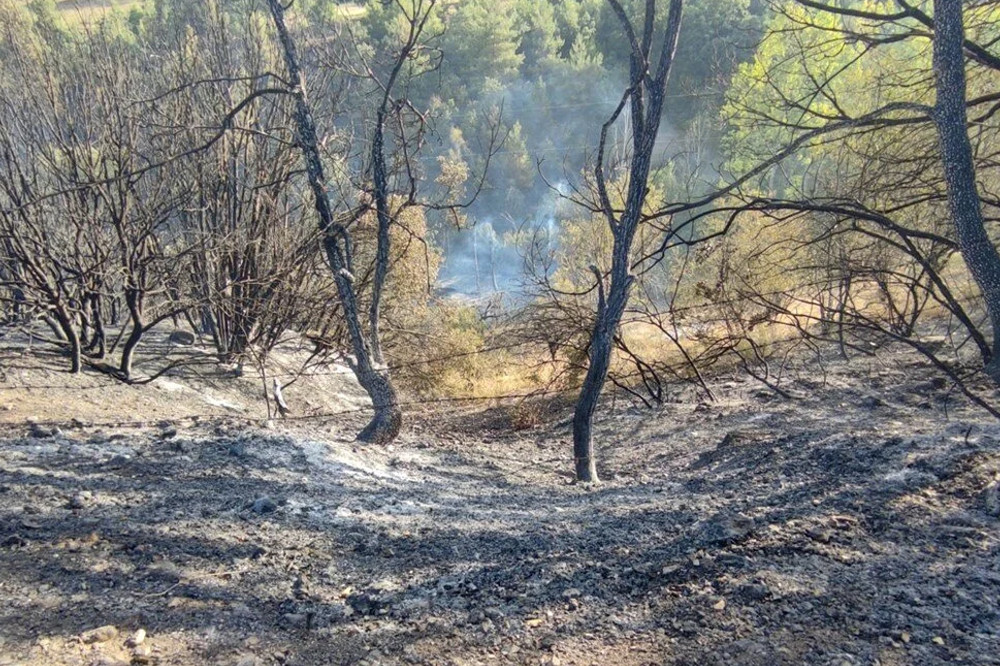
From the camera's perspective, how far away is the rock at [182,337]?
415 inches

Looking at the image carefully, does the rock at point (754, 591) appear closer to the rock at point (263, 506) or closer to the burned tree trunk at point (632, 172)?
the rock at point (263, 506)

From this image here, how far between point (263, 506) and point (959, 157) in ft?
14.4

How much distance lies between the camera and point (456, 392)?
42.9 feet

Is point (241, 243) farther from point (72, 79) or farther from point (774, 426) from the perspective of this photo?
point (774, 426)

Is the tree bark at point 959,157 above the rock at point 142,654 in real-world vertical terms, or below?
above

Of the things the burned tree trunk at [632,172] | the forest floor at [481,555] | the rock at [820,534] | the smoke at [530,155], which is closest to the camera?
the forest floor at [481,555]

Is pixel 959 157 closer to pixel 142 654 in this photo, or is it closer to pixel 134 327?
pixel 142 654

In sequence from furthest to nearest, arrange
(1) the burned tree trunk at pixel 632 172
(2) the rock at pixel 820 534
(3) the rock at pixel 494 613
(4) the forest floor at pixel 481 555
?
→ (1) the burned tree trunk at pixel 632 172, (2) the rock at pixel 820 534, (3) the rock at pixel 494 613, (4) the forest floor at pixel 481 555

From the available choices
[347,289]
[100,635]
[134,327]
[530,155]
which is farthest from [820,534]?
[530,155]

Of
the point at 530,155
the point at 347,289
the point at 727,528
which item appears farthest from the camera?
the point at 530,155

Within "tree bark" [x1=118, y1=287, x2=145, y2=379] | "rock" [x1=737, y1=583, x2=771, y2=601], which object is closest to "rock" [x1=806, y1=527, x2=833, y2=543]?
"rock" [x1=737, y1=583, x2=771, y2=601]

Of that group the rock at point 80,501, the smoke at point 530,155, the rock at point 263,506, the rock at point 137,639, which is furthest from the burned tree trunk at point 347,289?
the smoke at point 530,155

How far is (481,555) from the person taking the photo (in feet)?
11.6

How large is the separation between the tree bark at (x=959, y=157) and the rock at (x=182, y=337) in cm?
1004
